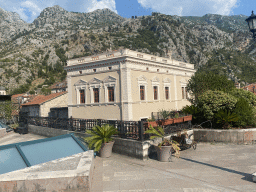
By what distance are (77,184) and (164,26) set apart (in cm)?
12212

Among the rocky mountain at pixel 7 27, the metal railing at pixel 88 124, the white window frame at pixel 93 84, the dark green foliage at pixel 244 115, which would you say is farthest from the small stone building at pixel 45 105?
the rocky mountain at pixel 7 27

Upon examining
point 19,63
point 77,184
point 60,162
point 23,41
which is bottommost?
point 77,184

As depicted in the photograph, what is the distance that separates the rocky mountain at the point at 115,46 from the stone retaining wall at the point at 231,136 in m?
76.2

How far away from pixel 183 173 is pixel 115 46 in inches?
4118

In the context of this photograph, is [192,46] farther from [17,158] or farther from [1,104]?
[17,158]

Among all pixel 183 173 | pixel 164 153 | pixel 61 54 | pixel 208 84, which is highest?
pixel 61 54

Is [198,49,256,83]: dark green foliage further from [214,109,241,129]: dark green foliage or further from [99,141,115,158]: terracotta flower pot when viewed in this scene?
[99,141,115,158]: terracotta flower pot

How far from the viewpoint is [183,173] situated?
6.89 m

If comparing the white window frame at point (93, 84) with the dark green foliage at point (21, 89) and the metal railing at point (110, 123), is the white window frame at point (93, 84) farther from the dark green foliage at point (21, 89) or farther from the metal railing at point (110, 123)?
the dark green foliage at point (21, 89)

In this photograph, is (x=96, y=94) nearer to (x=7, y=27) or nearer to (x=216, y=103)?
(x=216, y=103)

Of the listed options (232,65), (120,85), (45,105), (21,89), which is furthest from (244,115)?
(21,89)

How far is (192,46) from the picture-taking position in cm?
10525

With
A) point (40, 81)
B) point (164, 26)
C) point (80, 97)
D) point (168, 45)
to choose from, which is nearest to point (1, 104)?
point (80, 97)

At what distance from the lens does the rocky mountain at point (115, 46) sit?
9356cm
